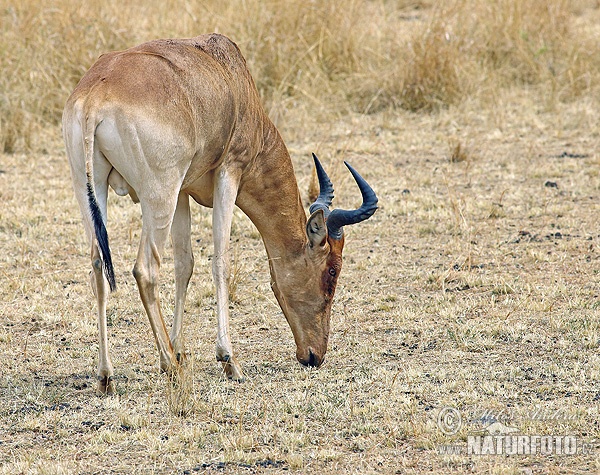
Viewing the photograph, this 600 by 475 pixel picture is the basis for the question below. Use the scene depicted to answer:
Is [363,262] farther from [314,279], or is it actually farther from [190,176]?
[190,176]

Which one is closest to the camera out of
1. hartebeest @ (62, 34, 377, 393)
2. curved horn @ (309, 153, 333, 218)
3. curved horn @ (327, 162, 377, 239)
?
hartebeest @ (62, 34, 377, 393)

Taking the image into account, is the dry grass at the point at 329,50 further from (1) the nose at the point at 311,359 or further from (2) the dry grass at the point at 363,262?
(1) the nose at the point at 311,359

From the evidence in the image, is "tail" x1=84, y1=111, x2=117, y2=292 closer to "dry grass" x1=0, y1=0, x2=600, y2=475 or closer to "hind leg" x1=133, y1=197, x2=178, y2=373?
"hind leg" x1=133, y1=197, x2=178, y2=373

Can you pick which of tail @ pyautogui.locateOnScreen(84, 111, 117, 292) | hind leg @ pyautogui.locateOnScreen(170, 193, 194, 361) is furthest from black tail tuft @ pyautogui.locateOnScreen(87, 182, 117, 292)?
hind leg @ pyautogui.locateOnScreen(170, 193, 194, 361)

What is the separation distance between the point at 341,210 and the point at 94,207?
1541mm

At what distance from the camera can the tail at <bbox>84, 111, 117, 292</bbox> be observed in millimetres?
5012

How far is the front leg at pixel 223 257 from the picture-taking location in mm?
5793

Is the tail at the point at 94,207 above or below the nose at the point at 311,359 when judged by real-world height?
above

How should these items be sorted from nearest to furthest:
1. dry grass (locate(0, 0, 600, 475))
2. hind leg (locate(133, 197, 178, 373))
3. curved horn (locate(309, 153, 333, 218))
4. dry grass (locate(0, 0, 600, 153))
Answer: dry grass (locate(0, 0, 600, 475)) → hind leg (locate(133, 197, 178, 373)) → curved horn (locate(309, 153, 333, 218)) → dry grass (locate(0, 0, 600, 153))

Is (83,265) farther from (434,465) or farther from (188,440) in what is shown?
(434,465)

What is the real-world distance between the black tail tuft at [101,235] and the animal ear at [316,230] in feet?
4.63

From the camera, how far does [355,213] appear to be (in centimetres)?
585

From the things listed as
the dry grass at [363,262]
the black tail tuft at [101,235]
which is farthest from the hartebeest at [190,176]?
the dry grass at [363,262]

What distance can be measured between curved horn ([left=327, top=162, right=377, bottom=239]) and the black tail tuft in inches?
56.7
